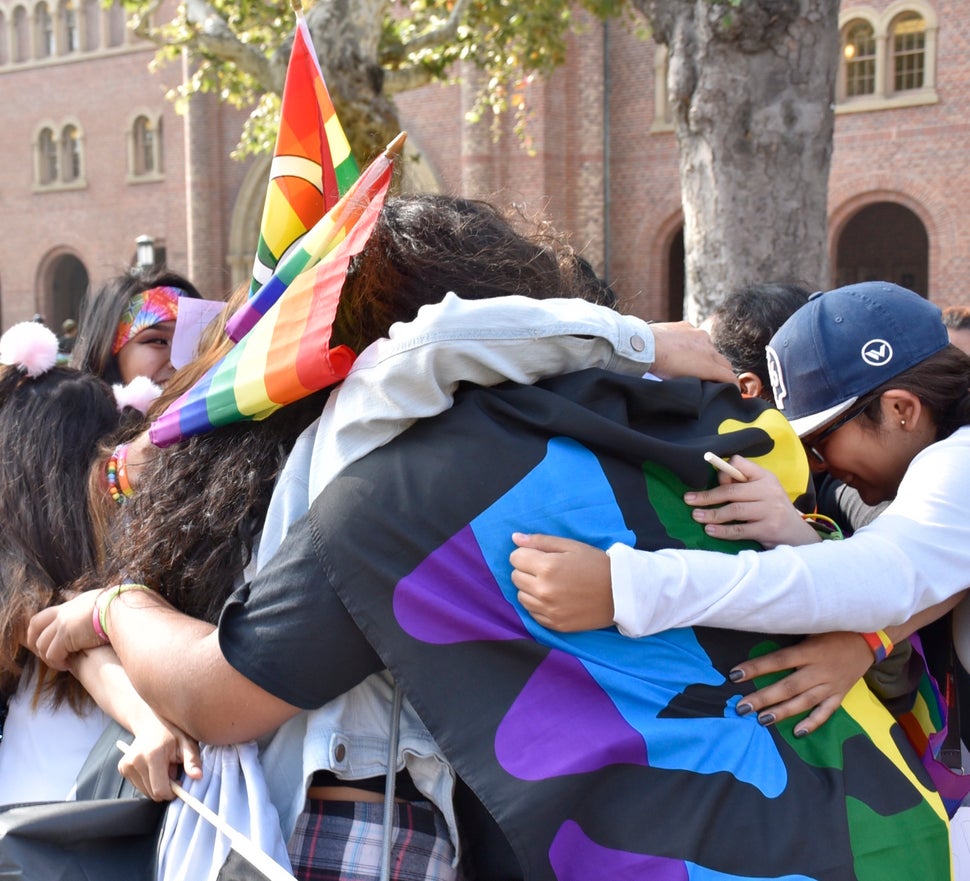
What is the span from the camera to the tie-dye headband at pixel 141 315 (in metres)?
3.77

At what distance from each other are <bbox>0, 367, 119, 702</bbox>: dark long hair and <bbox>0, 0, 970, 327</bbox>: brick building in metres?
10.7

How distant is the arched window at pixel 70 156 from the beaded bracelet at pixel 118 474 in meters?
24.3

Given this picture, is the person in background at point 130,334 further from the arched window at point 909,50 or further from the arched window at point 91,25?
the arched window at point 91,25

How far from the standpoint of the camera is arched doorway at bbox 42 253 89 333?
82.8ft

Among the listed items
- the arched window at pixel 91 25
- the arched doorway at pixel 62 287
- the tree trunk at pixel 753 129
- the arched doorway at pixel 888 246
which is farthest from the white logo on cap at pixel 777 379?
the arched doorway at pixel 62 287

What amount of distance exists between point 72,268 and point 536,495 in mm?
26476

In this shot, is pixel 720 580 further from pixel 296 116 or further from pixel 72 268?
pixel 72 268

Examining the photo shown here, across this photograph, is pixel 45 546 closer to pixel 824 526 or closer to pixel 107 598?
pixel 107 598

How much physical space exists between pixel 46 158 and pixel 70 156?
0.68m

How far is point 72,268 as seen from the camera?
25.8 m

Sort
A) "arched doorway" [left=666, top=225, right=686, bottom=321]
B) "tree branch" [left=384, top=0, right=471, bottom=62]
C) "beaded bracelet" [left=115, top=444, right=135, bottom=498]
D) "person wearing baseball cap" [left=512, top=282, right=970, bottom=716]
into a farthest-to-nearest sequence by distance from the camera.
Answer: "arched doorway" [left=666, top=225, right=686, bottom=321], "tree branch" [left=384, top=0, right=471, bottom=62], "beaded bracelet" [left=115, top=444, right=135, bottom=498], "person wearing baseball cap" [left=512, top=282, right=970, bottom=716]

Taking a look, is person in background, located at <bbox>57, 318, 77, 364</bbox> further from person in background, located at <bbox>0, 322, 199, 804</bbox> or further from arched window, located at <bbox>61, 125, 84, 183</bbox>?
arched window, located at <bbox>61, 125, 84, 183</bbox>

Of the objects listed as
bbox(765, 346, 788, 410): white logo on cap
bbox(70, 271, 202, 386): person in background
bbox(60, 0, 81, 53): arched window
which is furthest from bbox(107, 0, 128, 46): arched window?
bbox(765, 346, 788, 410): white logo on cap

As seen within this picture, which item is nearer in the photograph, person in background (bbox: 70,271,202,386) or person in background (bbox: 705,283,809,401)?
person in background (bbox: 705,283,809,401)
